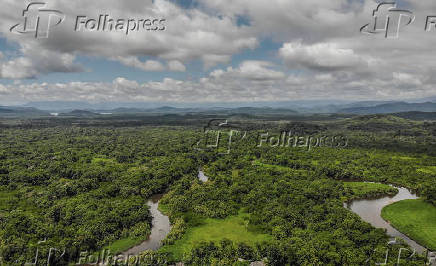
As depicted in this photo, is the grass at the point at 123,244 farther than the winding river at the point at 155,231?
No

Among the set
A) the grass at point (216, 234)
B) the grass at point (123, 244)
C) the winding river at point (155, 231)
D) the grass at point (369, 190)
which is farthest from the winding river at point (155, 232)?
the grass at point (369, 190)

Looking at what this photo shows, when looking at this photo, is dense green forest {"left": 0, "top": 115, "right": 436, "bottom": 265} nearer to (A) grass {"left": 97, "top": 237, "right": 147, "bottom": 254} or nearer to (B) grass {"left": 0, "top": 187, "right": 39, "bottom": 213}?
(B) grass {"left": 0, "top": 187, "right": 39, "bottom": 213}

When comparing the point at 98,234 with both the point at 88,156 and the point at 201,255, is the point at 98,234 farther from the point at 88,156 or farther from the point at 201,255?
the point at 88,156

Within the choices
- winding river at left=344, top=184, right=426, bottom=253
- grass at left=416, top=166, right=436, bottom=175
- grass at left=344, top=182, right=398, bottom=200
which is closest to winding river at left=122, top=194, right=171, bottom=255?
winding river at left=344, top=184, right=426, bottom=253

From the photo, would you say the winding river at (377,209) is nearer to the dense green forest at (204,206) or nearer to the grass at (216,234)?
the dense green forest at (204,206)

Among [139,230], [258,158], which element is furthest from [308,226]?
[258,158]

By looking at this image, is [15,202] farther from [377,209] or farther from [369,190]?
[369,190]

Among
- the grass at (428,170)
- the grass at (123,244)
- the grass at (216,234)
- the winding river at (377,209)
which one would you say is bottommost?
the grass at (123,244)
